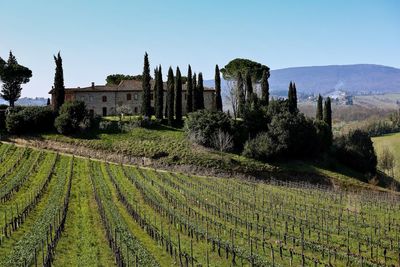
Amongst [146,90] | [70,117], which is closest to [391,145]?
[146,90]

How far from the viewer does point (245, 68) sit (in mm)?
87812

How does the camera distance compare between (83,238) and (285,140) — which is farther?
(285,140)

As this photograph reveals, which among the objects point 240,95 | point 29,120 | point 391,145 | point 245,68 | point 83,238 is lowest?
point 391,145

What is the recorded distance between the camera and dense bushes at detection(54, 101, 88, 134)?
6750cm

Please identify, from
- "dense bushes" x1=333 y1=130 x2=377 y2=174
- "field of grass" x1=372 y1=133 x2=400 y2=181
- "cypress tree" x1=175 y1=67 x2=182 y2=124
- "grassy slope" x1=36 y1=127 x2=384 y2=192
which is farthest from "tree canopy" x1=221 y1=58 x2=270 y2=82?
Result: "field of grass" x1=372 y1=133 x2=400 y2=181

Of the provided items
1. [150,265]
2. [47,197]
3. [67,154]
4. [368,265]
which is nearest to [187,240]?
[150,265]

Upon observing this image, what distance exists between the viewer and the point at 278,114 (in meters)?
68.5

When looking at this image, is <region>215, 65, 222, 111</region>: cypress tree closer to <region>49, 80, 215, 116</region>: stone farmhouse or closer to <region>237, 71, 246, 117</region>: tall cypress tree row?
<region>237, 71, 246, 117</region>: tall cypress tree row

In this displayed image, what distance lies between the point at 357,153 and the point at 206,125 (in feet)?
77.9

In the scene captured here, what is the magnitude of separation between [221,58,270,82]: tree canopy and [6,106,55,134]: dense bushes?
33608mm

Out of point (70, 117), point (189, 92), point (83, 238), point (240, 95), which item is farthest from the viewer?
point (240, 95)

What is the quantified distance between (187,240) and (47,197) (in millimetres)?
15356

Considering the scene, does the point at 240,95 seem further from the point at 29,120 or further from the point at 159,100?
the point at 29,120

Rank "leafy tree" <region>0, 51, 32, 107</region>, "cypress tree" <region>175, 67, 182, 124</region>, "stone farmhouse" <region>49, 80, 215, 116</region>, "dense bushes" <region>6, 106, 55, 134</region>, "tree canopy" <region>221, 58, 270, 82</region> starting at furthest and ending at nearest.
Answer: "tree canopy" <region>221, 58, 270, 82</region>, "stone farmhouse" <region>49, 80, 215, 116</region>, "leafy tree" <region>0, 51, 32, 107</region>, "cypress tree" <region>175, 67, 182, 124</region>, "dense bushes" <region>6, 106, 55, 134</region>
